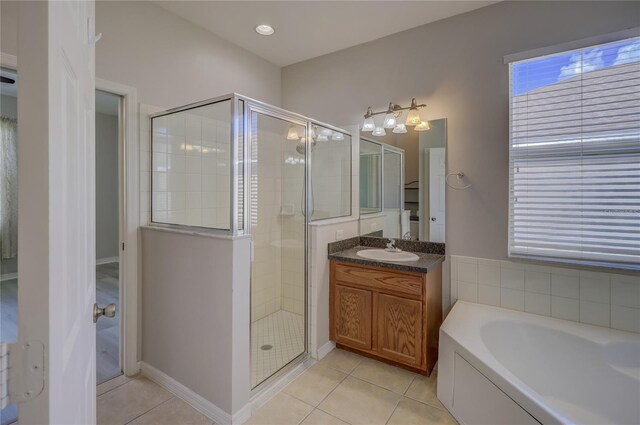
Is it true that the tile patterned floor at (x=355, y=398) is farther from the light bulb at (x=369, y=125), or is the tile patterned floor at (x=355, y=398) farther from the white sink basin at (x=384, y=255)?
the light bulb at (x=369, y=125)

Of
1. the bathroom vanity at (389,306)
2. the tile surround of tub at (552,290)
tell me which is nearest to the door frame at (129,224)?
the bathroom vanity at (389,306)

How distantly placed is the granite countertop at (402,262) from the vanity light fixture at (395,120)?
110 cm

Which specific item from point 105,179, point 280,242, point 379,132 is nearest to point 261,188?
point 280,242

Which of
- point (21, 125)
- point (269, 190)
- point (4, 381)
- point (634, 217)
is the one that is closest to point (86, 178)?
point (21, 125)

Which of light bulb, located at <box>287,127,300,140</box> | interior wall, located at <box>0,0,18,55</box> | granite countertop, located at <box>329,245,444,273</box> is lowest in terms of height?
granite countertop, located at <box>329,245,444,273</box>

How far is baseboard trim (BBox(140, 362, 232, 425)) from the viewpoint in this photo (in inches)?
74.0

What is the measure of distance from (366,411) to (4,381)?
77.3 inches

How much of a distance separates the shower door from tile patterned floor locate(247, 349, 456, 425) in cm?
29

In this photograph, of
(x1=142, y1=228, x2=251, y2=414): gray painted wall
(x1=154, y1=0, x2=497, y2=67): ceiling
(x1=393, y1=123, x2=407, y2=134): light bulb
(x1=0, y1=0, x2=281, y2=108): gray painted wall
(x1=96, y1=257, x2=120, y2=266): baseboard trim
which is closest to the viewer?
(x1=142, y1=228, x2=251, y2=414): gray painted wall

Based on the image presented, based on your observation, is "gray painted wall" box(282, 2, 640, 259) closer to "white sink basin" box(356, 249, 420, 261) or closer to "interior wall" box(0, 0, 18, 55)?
"white sink basin" box(356, 249, 420, 261)

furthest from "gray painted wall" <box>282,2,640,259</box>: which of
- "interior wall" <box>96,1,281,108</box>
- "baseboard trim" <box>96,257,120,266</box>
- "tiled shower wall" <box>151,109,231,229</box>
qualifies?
"baseboard trim" <box>96,257,120,266</box>

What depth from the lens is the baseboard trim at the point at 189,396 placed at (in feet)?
6.17

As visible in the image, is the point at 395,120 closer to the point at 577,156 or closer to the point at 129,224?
the point at 577,156

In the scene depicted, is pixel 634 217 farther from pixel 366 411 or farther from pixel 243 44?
pixel 243 44
